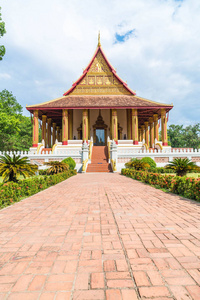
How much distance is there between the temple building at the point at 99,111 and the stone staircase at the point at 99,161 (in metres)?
2.54

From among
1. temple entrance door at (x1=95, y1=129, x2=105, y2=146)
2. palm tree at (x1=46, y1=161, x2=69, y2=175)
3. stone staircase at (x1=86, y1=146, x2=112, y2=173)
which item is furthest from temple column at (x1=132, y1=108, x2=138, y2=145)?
palm tree at (x1=46, y1=161, x2=69, y2=175)

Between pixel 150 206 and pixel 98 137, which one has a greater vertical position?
pixel 98 137

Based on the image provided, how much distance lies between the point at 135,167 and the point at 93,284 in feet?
42.7

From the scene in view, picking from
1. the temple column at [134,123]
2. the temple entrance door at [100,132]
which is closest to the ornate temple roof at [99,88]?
the temple column at [134,123]

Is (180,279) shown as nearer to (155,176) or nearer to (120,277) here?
(120,277)

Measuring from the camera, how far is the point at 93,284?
66.3 inches

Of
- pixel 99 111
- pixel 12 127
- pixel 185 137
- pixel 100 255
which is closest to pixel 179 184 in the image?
pixel 100 255

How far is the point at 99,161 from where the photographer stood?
19750mm

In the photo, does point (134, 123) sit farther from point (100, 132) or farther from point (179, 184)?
point (179, 184)

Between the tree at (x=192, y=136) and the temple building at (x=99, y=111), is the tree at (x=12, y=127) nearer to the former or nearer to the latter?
the temple building at (x=99, y=111)

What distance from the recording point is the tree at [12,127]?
2531 centimetres

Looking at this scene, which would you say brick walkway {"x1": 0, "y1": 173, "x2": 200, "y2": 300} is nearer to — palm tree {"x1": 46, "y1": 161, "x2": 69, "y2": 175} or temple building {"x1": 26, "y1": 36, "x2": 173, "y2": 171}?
palm tree {"x1": 46, "y1": 161, "x2": 69, "y2": 175}

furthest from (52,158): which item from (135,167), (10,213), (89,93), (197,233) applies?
(197,233)

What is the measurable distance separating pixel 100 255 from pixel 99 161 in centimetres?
1756
